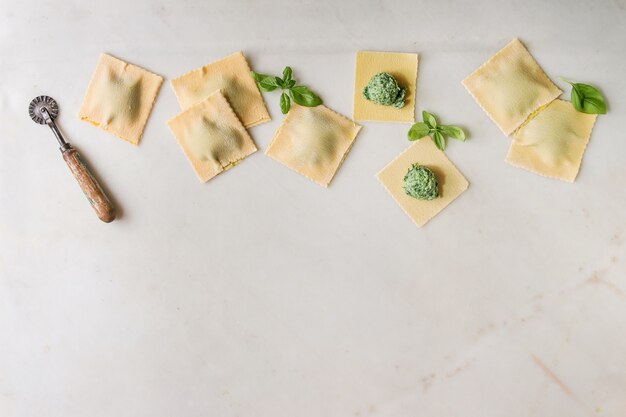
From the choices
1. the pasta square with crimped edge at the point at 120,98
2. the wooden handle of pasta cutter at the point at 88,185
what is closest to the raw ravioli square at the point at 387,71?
the pasta square with crimped edge at the point at 120,98

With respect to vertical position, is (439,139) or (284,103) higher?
(284,103)

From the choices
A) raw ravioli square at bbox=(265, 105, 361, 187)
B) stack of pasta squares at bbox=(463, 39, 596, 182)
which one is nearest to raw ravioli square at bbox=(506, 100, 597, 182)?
stack of pasta squares at bbox=(463, 39, 596, 182)

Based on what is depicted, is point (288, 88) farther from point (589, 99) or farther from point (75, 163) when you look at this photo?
point (589, 99)

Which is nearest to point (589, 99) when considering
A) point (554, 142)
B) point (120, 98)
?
point (554, 142)

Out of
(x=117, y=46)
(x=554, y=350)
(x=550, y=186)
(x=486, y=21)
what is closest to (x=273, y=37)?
(x=117, y=46)

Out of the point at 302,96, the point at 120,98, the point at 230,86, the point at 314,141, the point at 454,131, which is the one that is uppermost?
the point at 120,98

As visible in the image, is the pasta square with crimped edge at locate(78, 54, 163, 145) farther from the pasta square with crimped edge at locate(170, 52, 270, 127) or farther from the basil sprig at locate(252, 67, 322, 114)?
the basil sprig at locate(252, 67, 322, 114)

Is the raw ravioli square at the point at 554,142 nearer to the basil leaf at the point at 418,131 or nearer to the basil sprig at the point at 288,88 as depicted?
the basil leaf at the point at 418,131
